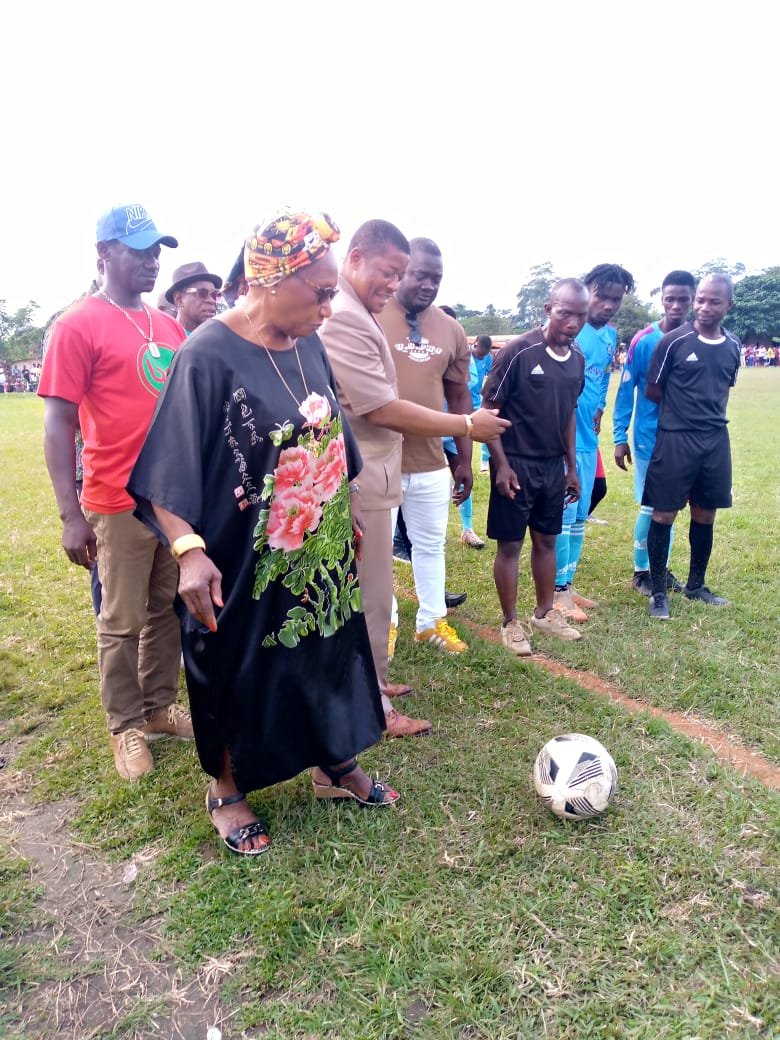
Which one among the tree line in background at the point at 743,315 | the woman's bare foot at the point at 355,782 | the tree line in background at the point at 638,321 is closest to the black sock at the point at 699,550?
the woman's bare foot at the point at 355,782

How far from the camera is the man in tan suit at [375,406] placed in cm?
312

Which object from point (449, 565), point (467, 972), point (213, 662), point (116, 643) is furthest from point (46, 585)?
point (467, 972)

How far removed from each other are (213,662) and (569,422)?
297cm

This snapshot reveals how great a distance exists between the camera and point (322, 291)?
95.1 inches

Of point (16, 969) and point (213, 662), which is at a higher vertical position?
point (213, 662)

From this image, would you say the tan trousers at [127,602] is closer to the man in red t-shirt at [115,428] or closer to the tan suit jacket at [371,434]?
the man in red t-shirt at [115,428]

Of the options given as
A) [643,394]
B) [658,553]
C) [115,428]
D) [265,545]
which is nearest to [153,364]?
[115,428]

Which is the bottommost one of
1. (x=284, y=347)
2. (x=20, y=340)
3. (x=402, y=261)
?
(x=20, y=340)

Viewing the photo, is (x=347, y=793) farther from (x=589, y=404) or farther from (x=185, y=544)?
(x=589, y=404)

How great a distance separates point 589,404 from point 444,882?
3659mm

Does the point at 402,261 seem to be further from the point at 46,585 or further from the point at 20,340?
the point at 20,340

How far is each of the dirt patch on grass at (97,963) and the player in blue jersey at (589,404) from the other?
3.45m

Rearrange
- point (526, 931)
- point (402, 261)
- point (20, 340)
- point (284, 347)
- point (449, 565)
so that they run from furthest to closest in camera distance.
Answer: point (20, 340), point (449, 565), point (402, 261), point (284, 347), point (526, 931)

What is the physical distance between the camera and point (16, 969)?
2.21 metres
